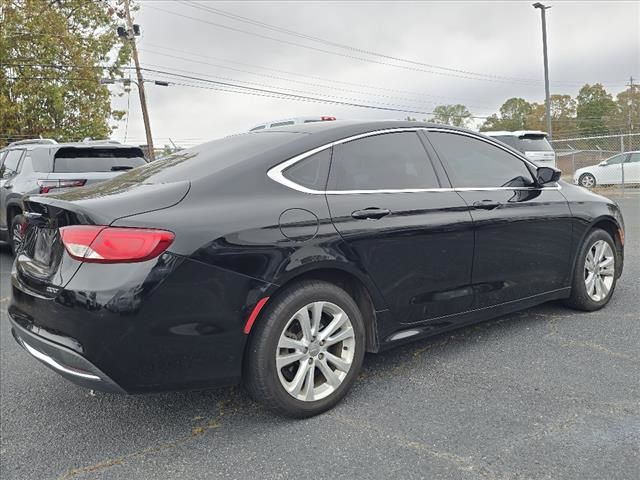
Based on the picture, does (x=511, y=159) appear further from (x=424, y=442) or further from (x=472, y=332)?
(x=424, y=442)

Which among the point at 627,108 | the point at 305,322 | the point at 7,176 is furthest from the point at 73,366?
the point at 627,108

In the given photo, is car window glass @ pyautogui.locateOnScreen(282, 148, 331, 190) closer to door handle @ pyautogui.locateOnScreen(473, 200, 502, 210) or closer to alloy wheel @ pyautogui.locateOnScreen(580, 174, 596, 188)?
door handle @ pyautogui.locateOnScreen(473, 200, 502, 210)

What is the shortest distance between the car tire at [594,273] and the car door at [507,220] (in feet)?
0.57

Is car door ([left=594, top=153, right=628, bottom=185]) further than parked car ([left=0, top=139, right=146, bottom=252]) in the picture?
Yes

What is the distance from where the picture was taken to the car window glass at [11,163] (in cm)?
770

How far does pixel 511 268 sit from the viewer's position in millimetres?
3668

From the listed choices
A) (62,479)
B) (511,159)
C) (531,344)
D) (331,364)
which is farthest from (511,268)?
(62,479)

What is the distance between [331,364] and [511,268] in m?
1.56

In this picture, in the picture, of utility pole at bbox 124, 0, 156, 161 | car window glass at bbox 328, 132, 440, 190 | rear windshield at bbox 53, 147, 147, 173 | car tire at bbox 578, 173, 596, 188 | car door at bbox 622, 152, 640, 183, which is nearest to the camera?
car window glass at bbox 328, 132, 440, 190

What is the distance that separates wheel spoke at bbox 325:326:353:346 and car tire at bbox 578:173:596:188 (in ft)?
56.4

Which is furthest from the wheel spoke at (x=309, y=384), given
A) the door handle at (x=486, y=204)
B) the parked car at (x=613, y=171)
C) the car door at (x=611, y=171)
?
the car door at (x=611, y=171)

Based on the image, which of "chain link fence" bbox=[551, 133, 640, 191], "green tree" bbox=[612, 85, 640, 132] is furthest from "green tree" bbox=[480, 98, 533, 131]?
"chain link fence" bbox=[551, 133, 640, 191]

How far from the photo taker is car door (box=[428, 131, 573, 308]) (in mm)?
3520

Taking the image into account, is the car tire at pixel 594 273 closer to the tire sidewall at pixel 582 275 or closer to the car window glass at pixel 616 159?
the tire sidewall at pixel 582 275
